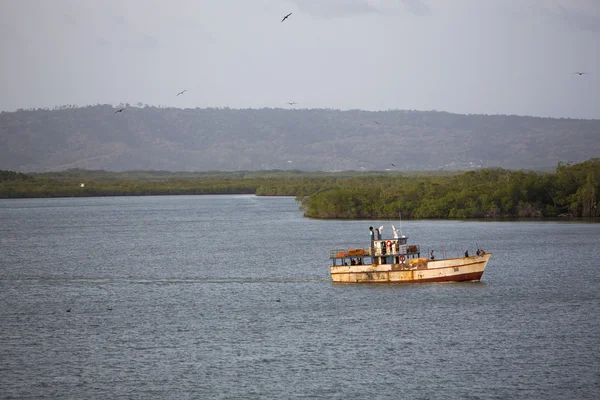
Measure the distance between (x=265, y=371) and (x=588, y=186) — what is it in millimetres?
75951

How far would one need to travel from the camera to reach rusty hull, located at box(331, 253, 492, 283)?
179 ft

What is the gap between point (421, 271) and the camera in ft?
179

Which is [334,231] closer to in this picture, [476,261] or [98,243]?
[98,243]

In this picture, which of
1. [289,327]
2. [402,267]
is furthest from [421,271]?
[289,327]

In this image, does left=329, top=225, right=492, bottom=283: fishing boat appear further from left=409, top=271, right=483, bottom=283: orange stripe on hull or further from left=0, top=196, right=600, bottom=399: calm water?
left=0, top=196, right=600, bottom=399: calm water

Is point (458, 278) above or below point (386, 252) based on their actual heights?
below

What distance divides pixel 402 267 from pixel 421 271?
1174 mm

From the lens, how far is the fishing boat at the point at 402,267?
5450 cm

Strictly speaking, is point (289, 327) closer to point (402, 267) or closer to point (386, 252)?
point (402, 267)

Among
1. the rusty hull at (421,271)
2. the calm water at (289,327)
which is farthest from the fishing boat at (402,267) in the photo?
the calm water at (289,327)

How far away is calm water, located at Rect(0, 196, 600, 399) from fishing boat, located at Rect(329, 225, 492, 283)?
77 cm

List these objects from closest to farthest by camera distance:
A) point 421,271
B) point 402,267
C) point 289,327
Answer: point 289,327
point 421,271
point 402,267

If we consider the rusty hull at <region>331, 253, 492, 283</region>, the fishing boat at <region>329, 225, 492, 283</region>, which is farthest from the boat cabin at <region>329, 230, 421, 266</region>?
the rusty hull at <region>331, 253, 492, 283</region>

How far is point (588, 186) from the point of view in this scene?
103688 mm
